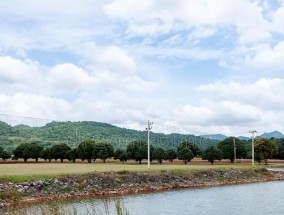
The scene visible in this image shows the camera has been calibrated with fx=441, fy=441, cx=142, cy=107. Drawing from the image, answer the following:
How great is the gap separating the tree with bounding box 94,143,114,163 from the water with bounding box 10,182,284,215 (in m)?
83.0

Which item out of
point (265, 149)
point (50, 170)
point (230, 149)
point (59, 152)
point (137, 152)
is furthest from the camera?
point (230, 149)

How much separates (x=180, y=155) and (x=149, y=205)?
89.1m

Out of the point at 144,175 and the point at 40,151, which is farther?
the point at 40,151

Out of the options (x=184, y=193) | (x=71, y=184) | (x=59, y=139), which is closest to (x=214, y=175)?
(x=184, y=193)

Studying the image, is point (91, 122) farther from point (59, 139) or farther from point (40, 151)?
point (40, 151)

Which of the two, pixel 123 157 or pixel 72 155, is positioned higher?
pixel 72 155

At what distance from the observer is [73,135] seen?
174500 millimetres

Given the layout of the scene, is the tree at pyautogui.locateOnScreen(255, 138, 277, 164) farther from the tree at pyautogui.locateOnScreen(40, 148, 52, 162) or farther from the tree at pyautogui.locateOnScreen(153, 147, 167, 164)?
the tree at pyautogui.locateOnScreen(40, 148, 52, 162)

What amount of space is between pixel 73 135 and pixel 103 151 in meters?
38.6

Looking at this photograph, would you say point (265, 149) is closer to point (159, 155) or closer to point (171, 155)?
point (159, 155)

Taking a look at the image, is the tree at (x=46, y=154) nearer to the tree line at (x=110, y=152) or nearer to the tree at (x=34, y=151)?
the tree line at (x=110, y=152)

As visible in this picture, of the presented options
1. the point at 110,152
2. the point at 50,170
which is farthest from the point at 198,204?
the point at 110,152

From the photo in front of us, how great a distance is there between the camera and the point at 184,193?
57.2 metres

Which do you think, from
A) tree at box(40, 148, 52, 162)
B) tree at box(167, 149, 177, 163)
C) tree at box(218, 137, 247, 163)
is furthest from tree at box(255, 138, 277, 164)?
tree at box(40, 148, 52, 162)
